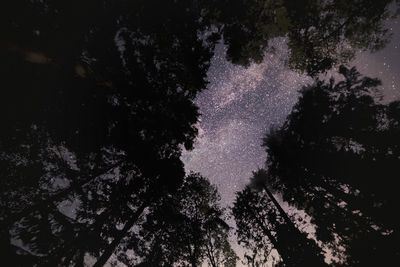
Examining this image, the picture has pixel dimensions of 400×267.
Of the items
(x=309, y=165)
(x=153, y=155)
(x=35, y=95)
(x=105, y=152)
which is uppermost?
(x=309, y=165)

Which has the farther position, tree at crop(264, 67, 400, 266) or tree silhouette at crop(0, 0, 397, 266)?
tree at crop(264, 67, 400, 266)

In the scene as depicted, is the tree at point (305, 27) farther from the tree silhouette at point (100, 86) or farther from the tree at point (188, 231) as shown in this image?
the tree at point (188, 231)

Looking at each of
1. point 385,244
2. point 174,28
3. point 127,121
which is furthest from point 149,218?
point 385,244

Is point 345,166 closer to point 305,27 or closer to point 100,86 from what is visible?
point 305,27

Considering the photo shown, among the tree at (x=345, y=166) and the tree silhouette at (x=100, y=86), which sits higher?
the tree at (x=345, y=166)

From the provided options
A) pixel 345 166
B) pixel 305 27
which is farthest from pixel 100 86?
pixel 345 166

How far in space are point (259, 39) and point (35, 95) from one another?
9329 millimetres

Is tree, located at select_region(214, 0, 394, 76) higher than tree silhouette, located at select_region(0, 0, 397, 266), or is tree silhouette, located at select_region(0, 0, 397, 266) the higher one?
tree, located at select_region(214, 0, 394, 76)

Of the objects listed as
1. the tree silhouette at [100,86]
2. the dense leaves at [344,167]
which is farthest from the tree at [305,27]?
the dense leaves at [344,167]

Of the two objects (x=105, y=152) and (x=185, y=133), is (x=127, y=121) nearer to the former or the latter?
(x=185, y=133)

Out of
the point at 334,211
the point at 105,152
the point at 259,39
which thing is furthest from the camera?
the point at 334,211

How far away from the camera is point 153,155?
10.8 metres

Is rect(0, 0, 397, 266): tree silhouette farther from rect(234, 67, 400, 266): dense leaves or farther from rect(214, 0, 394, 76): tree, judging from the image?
rect(234, 67, 400, 266): dense leaves

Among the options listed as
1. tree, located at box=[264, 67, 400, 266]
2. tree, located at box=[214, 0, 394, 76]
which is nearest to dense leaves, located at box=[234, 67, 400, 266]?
tree, located at box=[264, 67, 400, 266]
